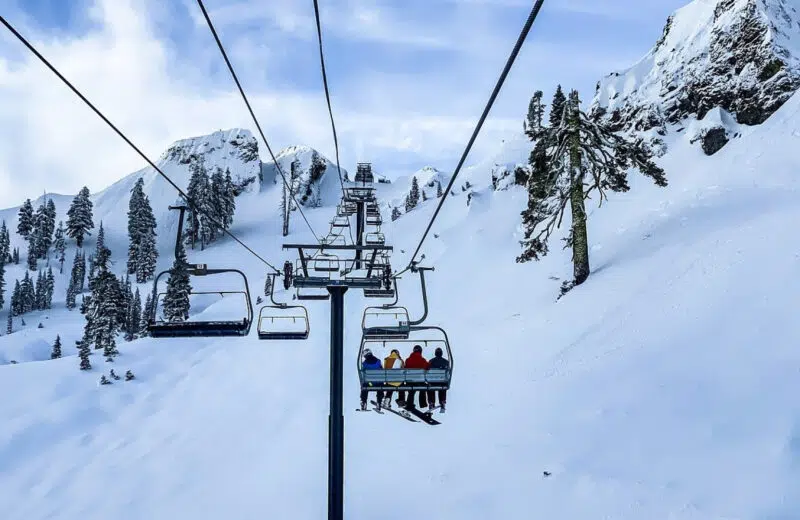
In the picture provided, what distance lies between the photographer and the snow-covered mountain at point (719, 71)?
3089 centimetres

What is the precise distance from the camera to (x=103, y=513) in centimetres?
1630

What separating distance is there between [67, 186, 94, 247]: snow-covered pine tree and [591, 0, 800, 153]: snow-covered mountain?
104873mm

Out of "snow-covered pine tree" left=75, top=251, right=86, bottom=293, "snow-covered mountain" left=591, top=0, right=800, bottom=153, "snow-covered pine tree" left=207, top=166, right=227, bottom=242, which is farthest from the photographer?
"snow-covered pine tree" left=75, top=251, right=86, bottom=293

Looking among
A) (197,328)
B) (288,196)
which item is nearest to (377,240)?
(197,328)

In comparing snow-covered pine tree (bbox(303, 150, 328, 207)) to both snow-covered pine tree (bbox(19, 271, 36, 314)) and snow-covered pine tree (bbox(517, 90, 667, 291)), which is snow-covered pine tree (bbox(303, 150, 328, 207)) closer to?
snow-covered pine tree (bbox(19, 271, 36, 314))

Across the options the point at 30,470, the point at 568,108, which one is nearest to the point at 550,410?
the point at 568,108

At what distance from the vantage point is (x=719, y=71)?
3553 centimetres

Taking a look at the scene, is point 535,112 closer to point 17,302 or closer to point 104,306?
point 104,306

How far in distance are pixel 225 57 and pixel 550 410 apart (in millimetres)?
10773

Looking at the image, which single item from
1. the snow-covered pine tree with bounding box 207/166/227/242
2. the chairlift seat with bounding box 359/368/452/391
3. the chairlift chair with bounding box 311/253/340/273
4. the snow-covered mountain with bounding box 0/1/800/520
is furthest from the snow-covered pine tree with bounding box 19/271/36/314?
the chairlift seat with bounding box 359/368/452/391

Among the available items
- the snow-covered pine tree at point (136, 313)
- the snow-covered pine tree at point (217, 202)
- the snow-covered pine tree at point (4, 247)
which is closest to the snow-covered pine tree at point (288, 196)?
the snow-covered pine tree at point (217, 202)

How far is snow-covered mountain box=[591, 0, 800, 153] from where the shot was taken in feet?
101

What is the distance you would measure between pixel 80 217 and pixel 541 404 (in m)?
119

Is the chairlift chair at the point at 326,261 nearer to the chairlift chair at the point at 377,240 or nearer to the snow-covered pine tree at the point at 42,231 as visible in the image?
the chairlift chair at the point at 377,240
